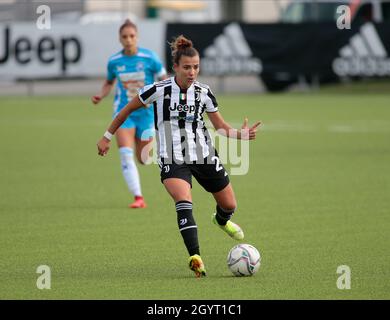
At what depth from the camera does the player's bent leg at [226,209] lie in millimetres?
9586

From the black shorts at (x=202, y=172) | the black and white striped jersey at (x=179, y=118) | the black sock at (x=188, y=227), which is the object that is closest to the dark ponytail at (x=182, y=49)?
the black and white striped jersey at (x=179, y=118)

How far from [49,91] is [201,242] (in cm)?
2488

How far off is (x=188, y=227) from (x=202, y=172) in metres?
0.63

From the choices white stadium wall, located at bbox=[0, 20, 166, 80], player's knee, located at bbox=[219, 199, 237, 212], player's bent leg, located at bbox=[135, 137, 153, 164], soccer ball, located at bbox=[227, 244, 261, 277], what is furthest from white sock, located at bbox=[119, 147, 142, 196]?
white stadium wall, located at bbox=[0, 20, 166, 80]

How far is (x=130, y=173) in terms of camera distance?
13219mm

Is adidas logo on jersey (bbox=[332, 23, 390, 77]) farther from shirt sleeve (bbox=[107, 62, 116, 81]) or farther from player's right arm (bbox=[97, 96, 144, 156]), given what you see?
player's right arm (bbox=[97, 96, 144, 156])

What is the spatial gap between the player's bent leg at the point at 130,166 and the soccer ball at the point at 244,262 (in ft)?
14.3

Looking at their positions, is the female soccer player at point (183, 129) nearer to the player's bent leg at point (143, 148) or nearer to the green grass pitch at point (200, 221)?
the green grass pitch at point (200, 221)

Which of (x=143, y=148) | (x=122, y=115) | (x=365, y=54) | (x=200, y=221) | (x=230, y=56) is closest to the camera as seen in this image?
(x=122, y=115)

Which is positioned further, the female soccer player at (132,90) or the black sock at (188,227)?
the female soccer player at (132,90)

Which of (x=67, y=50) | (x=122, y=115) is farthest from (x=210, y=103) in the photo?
(x=67, y=50)

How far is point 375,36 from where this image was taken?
30641mm

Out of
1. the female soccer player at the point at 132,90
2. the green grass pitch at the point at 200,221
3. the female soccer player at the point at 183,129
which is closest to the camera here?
the green grass pitch at the point at 200,221

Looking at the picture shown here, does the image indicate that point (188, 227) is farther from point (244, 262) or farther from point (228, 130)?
point (228, 130)
